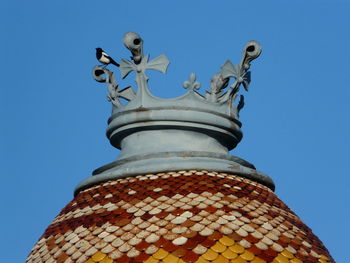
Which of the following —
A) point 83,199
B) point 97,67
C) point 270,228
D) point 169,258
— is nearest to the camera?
point 169,258

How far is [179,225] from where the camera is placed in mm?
15031

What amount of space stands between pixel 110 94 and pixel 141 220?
3083 millimetres

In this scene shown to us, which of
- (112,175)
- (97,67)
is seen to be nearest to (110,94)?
(97,67)

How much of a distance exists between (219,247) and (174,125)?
264 centimetres

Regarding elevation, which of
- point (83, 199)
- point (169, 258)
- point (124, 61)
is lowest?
point (169, 258)

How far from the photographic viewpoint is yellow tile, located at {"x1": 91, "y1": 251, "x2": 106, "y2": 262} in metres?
14.9

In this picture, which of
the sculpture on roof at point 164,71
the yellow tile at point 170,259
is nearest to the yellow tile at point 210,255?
the yellow tile at point 170,259

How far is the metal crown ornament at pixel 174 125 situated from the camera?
54.2 ft

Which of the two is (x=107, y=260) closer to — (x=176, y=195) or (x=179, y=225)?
(x=179, y=225)

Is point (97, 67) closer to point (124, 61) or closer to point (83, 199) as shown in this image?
point (124, 61)

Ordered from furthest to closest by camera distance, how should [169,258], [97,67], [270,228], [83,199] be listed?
[97,67] < [83,199] < [270,228] < [169,258]

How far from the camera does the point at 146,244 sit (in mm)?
14812

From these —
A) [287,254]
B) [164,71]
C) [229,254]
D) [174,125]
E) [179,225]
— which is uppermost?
[164,71]

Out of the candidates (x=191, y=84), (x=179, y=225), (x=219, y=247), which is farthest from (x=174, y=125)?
(x=219, y=247)
